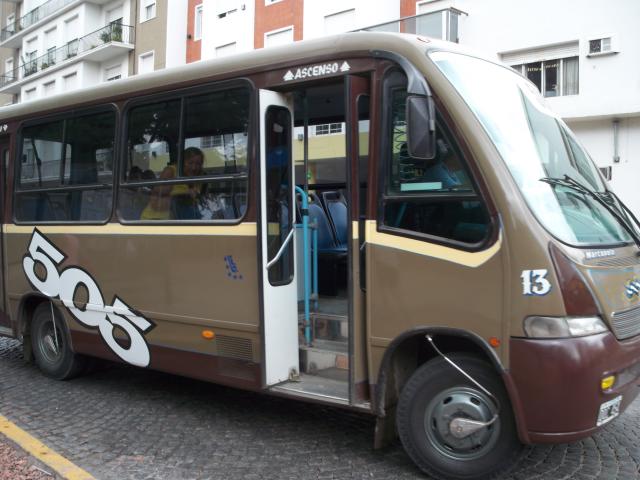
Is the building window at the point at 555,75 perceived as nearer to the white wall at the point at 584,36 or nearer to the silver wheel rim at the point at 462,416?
the white wall at the point at 584,36

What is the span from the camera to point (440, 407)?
375cm

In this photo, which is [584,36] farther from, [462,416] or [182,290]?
[462,416]

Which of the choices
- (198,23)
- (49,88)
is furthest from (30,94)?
(198,23)

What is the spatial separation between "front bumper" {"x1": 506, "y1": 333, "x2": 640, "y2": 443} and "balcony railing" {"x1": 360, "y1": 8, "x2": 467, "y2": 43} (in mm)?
13515

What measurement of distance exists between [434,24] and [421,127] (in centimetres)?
1349

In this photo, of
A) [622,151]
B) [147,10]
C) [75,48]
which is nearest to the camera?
[622,151]

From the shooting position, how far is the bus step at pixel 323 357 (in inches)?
180

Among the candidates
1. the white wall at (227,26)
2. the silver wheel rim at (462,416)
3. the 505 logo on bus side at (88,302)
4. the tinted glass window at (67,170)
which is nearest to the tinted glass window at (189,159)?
the tinted glass window at (67,170)

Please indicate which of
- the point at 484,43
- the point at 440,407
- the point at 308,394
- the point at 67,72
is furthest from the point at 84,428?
the point at 67,72

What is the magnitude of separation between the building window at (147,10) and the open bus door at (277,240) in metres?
26.5

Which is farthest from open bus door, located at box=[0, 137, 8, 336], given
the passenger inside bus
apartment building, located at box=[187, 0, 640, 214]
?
apartment building, located at box=[187, 0, 640, 214]

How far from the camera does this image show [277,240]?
463cm

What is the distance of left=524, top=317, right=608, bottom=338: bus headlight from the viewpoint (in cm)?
331

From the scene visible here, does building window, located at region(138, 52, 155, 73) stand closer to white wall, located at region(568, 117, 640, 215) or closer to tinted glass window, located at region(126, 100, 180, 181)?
white wall, located at region(568, 117, 640, 215)
